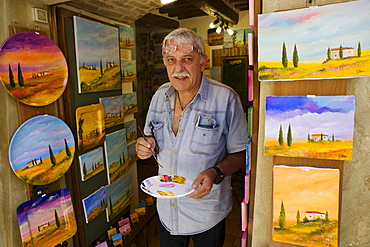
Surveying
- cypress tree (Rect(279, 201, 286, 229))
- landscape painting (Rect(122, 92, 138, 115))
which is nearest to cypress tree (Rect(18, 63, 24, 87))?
landscape painting (Rect(122, 92, 138, 115))

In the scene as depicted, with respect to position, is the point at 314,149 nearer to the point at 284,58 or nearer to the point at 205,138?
the point at 284,58

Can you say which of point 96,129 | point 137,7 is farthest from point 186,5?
point 96,129

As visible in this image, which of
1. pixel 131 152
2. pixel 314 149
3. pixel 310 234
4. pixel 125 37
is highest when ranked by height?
pixel 125 37

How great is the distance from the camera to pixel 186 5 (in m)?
5.17

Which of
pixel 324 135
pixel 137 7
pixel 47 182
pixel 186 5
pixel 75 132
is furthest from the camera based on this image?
pixel 186 5

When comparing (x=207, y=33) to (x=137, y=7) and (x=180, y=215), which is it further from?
(x=180, y=215)

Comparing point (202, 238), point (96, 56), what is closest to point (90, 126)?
point (96, 56)

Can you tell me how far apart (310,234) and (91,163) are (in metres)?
1.69

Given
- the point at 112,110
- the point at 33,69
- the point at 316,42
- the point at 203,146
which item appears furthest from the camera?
the point at 112,110

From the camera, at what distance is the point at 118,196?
8.02 feet

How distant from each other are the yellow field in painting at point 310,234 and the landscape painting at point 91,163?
5.10 feet

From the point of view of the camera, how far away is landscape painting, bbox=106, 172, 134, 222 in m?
2.31

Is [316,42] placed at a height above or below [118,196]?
above

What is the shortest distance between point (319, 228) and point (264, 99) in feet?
1.38
